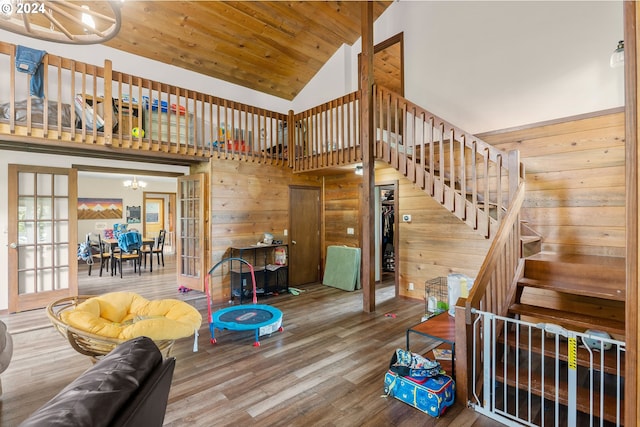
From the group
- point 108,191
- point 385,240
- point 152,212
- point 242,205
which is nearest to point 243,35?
point 242,205

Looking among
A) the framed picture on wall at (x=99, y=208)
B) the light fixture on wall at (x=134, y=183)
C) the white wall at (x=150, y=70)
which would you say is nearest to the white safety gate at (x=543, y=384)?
the white wall at (x=150, y=70)

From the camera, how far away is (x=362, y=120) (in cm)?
444

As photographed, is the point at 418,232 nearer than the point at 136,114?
No

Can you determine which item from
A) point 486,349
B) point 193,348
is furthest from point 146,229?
point 486,349

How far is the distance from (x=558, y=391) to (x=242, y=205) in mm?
4745

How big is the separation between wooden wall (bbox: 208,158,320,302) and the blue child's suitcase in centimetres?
358

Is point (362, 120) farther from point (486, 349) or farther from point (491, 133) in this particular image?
point (486, 349)

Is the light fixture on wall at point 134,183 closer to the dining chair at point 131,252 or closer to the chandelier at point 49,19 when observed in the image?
the dining chair at point 131,252

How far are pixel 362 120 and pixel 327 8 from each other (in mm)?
2583

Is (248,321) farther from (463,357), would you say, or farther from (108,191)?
(108,191)

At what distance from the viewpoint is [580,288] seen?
2564mm

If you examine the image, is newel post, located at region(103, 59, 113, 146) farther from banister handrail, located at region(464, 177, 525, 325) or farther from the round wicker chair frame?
banister handrail, located at region(464, 177, 525, 325)

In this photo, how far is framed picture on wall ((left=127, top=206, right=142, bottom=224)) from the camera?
33.4ft

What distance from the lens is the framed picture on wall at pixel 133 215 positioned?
10.2 meters
